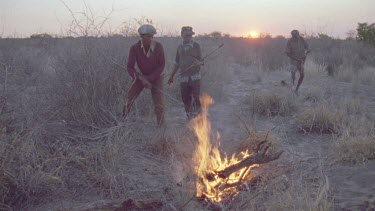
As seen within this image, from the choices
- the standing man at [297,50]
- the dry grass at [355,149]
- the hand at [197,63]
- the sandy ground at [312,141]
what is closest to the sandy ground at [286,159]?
the sandy ground at [312,141]

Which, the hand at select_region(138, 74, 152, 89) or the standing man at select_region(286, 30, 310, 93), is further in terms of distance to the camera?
the standing man at select_region(286, 30, 310, 93)

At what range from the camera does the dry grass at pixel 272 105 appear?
899 centimetres

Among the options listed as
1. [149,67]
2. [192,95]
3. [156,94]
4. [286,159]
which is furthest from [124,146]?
[192,95]

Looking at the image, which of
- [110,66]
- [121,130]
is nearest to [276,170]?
[121,130]

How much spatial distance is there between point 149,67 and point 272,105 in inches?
130

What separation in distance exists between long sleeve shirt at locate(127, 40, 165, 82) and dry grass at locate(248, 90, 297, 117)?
2.88 meters

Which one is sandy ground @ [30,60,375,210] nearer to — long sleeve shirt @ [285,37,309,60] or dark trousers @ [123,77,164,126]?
dark trousers @ [123,77,164,126]

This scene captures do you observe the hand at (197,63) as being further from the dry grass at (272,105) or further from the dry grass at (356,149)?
the dry grass at (356,149)

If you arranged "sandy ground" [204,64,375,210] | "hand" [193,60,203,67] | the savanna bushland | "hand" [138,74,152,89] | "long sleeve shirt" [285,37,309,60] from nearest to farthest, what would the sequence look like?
the savanna bushland → "sandy ground" [204,64,375,210] → "hand" [138,74,152,89] → "hand" [193,60,203,67] → "long sleeve shirt" [285,37,309,60]

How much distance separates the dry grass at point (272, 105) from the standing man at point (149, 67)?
281 cm

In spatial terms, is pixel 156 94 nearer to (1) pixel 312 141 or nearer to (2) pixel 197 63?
(2) pixel 197 63

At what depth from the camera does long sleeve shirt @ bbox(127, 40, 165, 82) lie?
672 centimetres

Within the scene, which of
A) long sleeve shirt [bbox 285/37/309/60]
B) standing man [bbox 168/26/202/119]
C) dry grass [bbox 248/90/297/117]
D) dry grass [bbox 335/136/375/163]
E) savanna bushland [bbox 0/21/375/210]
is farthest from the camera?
long sleeve shirt [bbox 285/37/309/60]

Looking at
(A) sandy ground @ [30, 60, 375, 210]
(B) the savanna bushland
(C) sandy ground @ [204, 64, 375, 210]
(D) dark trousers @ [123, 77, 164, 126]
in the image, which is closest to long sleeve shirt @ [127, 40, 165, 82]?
(D) dark trousers @ [123, 77, 164, 126]
